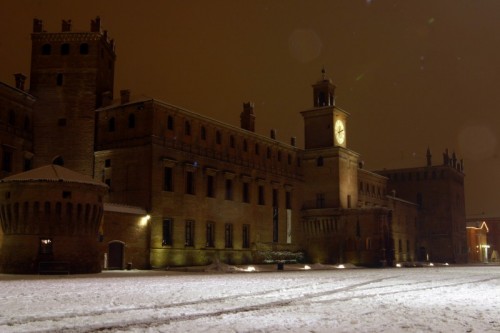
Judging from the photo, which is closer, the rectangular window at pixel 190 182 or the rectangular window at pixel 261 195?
the rectangular window at pixel 190 182

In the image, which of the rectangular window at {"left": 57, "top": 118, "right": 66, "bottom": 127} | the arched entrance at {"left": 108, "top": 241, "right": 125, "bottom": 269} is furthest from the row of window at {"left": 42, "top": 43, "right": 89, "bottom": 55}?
the arched entrance at {"left": 108, "top": 241, "right": 125, "bottom": 269}

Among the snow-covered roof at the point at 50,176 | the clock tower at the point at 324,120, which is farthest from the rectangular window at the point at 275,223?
the snow-covered roof at the point at 50,176

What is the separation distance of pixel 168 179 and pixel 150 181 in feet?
7.89

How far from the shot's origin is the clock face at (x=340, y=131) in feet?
206

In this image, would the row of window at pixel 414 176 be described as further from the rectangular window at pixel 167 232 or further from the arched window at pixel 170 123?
the rectangular window at pixel 167 232

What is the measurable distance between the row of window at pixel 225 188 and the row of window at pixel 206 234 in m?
2.39

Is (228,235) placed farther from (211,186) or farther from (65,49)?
(65,49)

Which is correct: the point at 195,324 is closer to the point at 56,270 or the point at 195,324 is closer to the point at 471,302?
the point at 471,302

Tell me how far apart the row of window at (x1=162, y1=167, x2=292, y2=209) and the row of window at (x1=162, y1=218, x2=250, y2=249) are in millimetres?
2388

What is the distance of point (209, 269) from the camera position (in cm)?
4138

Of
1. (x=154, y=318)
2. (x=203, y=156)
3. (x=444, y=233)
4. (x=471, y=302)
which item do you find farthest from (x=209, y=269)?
(x=444, y=233)

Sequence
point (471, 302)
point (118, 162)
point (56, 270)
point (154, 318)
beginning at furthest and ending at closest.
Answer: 1. point (118, 162)
2. point (56, 270)
3. point (471, 302)
4. point (154, 318)

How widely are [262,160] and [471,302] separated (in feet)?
129

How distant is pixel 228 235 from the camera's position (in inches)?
1983
